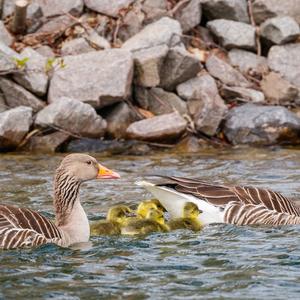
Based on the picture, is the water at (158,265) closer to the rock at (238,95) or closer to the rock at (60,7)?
the rock at (238,95)

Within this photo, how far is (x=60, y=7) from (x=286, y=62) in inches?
186

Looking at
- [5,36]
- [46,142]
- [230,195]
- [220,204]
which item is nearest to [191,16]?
[5,36]

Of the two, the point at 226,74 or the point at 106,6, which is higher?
the point at 106,6

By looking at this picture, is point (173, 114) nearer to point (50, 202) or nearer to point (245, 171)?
point (245, 171)

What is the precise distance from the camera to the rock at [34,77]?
17.3 metres

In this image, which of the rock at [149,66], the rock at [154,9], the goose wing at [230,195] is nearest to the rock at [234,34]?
the rock at [154,9]

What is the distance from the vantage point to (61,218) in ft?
33.6

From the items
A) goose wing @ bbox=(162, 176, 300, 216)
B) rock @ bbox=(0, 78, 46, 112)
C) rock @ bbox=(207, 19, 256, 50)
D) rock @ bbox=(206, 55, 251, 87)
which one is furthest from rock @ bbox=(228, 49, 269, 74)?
goose wing @ bbox=(162, 176, 300, 216)

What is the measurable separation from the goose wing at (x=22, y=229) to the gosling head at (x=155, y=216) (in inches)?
53.1

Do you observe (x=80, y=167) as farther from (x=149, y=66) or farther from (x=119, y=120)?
(x=149, y=66)

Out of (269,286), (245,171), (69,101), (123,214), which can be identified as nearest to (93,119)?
(69,101)

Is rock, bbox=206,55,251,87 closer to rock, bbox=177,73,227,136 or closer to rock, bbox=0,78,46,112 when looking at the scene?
rock, bbox=177,73,227,136

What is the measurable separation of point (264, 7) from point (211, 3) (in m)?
1.23

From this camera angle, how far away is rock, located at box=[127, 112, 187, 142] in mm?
16875
